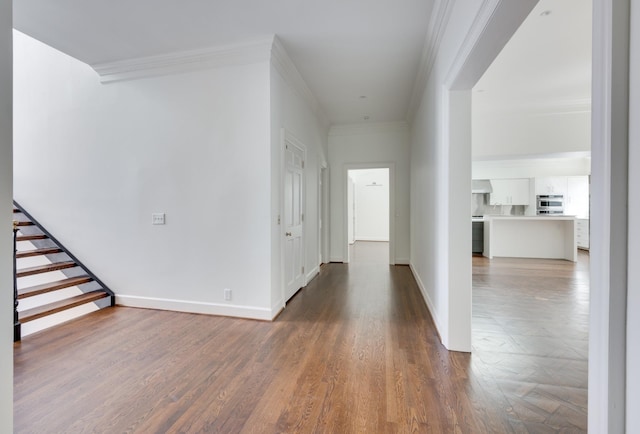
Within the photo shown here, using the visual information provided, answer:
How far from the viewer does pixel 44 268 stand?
337 cm

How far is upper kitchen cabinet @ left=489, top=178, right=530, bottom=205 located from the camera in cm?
810

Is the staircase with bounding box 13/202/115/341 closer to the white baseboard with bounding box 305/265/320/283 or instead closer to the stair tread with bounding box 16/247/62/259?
the stair tread with bounding box 16/247/62/259

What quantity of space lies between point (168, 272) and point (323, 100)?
344 centimetres

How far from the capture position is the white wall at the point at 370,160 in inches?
235

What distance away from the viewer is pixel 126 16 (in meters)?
2.62

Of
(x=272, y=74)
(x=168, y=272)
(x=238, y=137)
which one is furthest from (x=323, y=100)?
(x=168, y=272)

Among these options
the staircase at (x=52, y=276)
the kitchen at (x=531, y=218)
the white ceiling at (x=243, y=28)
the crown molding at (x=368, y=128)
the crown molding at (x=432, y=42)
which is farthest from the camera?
the kitchen at (x=531, y=218)

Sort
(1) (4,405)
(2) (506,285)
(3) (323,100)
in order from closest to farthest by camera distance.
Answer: (1) (4,405)
(2) (506,285)
(3) (323,100)

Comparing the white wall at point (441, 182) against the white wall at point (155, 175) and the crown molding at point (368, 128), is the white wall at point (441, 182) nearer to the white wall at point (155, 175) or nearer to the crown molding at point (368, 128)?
the white wall at point (155, 175)

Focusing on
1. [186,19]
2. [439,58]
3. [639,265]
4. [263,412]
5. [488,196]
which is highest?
[186,19]

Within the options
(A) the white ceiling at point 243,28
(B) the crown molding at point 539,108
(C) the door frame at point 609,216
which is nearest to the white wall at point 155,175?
(A) the white ceiling at point 243,28

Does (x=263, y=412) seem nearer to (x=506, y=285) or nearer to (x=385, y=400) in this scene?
(x=385, y=400)

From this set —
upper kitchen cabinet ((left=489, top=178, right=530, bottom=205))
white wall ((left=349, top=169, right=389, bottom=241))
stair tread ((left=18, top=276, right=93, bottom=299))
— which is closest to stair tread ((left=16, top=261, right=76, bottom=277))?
stair tread ((left=18, top=276, right=93, bottom=299))

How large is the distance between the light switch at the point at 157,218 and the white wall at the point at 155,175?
0.06 meters
